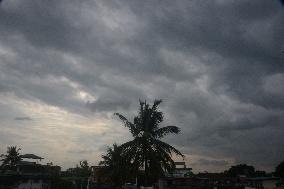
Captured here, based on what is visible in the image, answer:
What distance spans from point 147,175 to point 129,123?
5373 mm

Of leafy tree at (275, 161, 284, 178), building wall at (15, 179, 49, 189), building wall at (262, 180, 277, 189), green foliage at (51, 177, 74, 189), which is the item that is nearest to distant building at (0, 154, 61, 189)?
building wall at (15, 179, 49, 189)

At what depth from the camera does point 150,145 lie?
32.0 metres

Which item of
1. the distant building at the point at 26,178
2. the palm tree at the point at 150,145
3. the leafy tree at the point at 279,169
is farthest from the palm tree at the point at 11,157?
the leafy tree at the point at 279,169

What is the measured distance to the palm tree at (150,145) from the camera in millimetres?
31094

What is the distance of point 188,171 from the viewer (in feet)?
189

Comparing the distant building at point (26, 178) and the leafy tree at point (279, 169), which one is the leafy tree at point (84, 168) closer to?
the distant building at point (26, 178)

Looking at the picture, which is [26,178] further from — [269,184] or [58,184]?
[269,184]

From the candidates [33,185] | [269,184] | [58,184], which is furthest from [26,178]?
[269,184]

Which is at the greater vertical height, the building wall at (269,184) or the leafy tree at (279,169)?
the leafy tree at (279,169)

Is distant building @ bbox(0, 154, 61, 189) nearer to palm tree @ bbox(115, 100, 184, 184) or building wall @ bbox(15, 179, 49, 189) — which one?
building wall @ bbox(15, 179, 49, 189)

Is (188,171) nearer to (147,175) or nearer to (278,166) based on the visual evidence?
(147,175)

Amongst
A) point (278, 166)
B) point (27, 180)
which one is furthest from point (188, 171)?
point (278, 166)

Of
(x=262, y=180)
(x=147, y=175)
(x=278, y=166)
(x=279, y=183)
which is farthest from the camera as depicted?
(x=278, y=166)

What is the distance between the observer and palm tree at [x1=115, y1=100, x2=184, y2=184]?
31094 millimetres
